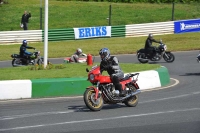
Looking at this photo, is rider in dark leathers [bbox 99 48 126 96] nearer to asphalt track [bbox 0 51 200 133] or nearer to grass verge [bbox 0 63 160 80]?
asphalt track [bbox 0 51 200 133]

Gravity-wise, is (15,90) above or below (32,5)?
→ below

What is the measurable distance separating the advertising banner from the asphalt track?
20478 mm

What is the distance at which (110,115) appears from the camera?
13305 millimetres

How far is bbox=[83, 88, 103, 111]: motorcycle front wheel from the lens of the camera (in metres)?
13.7

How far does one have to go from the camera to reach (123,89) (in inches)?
569

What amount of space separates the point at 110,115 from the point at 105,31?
1015 inches

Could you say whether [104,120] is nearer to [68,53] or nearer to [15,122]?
[15,122]

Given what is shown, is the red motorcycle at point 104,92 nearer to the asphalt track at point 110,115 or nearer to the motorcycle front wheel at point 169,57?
the asphalt track at point 110,115

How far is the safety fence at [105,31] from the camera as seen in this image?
36.5 metres

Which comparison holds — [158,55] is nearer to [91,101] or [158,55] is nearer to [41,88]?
[41,88]

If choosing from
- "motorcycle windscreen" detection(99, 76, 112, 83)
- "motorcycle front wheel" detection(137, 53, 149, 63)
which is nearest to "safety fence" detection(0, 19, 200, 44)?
"motorcycle front wheel" detection(137, 53, 149, 63)

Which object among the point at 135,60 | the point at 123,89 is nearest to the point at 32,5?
the point at 135,60

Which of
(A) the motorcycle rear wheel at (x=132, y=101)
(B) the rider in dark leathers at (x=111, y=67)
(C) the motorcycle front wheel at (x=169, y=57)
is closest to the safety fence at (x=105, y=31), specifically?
(C) the motorcycle front wheel at (x=169, y=57)

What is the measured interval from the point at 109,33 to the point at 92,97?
2535cm
